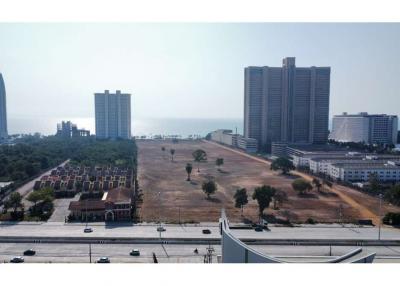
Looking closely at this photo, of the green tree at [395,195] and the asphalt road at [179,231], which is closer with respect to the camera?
the asphalt road at [179,231]

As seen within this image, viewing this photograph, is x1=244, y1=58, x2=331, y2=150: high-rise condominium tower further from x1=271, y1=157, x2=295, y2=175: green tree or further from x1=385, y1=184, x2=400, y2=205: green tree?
x1=385, y1=184, x2=400, y2=205: green tree

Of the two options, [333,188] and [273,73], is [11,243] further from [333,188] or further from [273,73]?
[273,73]

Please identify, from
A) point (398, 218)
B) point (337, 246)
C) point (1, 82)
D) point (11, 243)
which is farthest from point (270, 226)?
point (1, 82)

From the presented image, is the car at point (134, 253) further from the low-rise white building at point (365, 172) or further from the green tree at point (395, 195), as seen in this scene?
the low-rise white building at point (365, 172)

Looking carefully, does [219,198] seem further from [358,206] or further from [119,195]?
[358,206]

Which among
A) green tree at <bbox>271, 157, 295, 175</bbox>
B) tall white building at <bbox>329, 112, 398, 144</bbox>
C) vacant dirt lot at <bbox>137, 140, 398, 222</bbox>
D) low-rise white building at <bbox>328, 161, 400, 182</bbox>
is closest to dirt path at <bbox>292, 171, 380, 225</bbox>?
vacant dirt lot at <bbox>137, 140, 398, 222</bbox>

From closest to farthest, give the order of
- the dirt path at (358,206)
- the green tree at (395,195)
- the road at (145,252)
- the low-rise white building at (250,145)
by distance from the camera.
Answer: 1. the road at (145,252)
2. the dirt path at (358,206)
3. the green tree at (395,195)
4. the low-rise white building at (250,145)

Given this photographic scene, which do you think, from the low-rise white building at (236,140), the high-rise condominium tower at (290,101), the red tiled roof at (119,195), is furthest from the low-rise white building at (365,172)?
the low-rise white building at (236,140)
